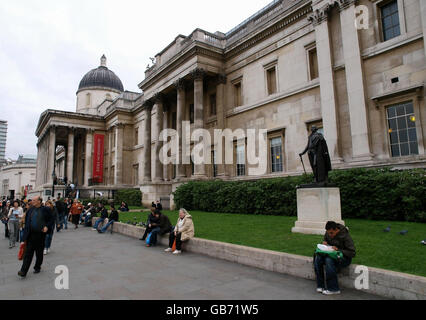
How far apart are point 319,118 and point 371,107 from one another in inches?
120

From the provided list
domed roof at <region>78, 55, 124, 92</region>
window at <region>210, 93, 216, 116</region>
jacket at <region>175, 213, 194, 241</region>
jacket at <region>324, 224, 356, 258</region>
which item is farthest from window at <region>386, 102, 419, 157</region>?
domed roof at <region>78, 55, 124, 92</region>

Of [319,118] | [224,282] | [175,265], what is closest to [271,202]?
[319,118]

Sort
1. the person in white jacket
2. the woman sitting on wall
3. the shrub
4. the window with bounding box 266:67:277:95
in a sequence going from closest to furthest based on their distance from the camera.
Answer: the woman sitting on wall → the person in white jacket → the window with bounding box 266:67:277:95 → the shrub

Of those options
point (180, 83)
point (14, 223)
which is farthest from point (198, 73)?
point (14, 223)

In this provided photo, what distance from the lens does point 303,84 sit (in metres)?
17.2

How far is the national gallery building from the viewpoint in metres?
12.7

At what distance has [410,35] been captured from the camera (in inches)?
489

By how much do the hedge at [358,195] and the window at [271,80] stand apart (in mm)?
7530

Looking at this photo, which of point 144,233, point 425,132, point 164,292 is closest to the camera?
point 164,292

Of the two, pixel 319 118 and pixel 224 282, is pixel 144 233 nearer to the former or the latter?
pixel 224 282

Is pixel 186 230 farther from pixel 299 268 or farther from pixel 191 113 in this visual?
pixel 191 113

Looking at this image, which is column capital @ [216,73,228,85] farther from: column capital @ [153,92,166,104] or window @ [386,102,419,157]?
window @ [386,102,419,157]

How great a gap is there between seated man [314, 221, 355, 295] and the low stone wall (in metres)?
0.24

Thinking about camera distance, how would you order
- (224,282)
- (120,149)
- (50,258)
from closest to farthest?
(224,282) → (50,258) → (120,149)
